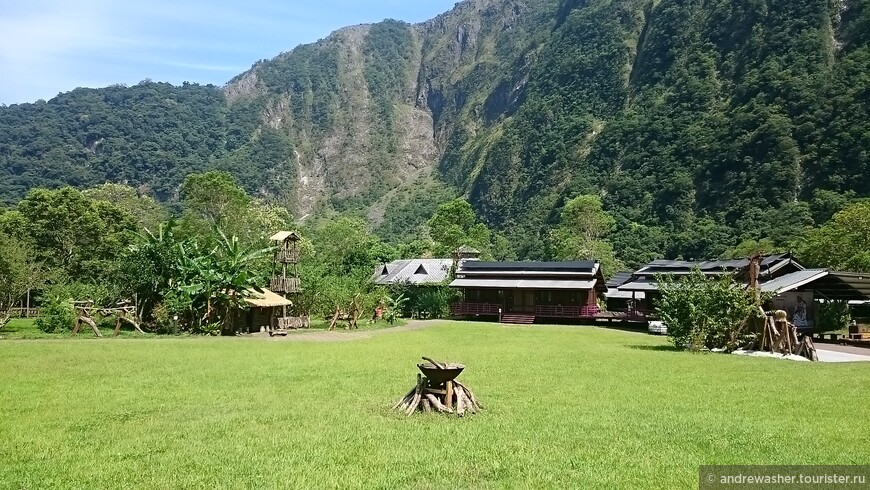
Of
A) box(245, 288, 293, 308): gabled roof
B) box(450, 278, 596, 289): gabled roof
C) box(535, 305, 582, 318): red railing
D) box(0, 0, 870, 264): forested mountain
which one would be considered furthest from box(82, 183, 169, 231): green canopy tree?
box(0, 0, 870, 264): forested mountain

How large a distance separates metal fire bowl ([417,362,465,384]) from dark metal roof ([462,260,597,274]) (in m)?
37.5

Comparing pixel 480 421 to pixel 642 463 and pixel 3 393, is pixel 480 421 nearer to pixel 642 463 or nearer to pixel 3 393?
pixel 642 463

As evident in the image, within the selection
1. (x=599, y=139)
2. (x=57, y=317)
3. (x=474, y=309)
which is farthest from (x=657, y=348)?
(x=599, y=139)

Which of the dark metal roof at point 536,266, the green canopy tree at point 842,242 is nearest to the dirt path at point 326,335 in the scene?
the dark metal roof at point 536,266

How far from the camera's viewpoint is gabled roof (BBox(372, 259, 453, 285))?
5636cm

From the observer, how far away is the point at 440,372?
11148 millimetres

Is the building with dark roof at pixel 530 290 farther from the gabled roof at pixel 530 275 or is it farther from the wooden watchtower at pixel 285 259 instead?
the wooden watchtower at pixel 285 259

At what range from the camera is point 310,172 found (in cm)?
18462

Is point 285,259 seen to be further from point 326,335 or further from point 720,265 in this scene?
point 720,265

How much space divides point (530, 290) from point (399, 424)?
38.9m

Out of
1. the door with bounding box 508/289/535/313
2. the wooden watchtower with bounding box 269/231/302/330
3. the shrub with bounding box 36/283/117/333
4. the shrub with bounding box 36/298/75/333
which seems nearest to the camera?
the shrub with bounding box 36/298/75/333

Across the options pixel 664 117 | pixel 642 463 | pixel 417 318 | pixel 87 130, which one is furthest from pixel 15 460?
pixel 87 130

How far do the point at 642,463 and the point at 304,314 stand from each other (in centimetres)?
3341

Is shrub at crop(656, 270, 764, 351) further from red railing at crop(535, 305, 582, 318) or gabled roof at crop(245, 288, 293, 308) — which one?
red railing at crop(535, 305, 582, 318)
